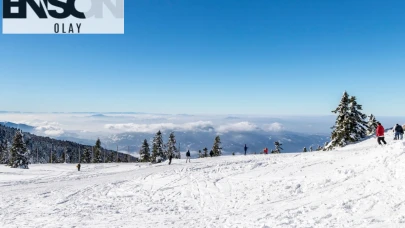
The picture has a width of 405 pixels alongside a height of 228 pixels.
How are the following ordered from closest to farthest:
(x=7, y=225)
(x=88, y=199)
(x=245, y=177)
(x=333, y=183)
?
(x=7, y=225) < (x=333, y=183) < (x=88, y=199) < (x=245, y=177)

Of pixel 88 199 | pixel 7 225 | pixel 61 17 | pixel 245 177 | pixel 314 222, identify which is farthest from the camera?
pixel 61 17

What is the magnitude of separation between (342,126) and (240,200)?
98.0 ft

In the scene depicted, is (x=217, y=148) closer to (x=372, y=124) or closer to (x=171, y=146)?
(x=171, y=146)

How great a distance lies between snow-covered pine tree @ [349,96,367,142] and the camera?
3953 centimetres

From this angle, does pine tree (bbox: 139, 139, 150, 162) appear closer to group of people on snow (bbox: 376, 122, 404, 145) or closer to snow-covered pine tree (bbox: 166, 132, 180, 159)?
snow-covered pine tree (bbox: 166, 132, 180, 159)

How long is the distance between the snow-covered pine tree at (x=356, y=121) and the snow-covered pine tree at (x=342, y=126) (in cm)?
53

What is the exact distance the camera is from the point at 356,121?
40188 mm

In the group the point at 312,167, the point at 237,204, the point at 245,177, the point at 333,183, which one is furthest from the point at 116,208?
the point at 312,167

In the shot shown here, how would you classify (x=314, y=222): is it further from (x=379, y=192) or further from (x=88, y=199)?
(x=88, y=199)

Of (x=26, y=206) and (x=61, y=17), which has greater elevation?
(x=61, y=17)

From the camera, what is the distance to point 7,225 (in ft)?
40.1

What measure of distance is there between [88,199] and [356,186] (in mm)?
15865

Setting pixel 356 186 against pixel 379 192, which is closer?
pixel 379 192

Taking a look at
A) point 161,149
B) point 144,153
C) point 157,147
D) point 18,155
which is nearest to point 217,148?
point 161,149
